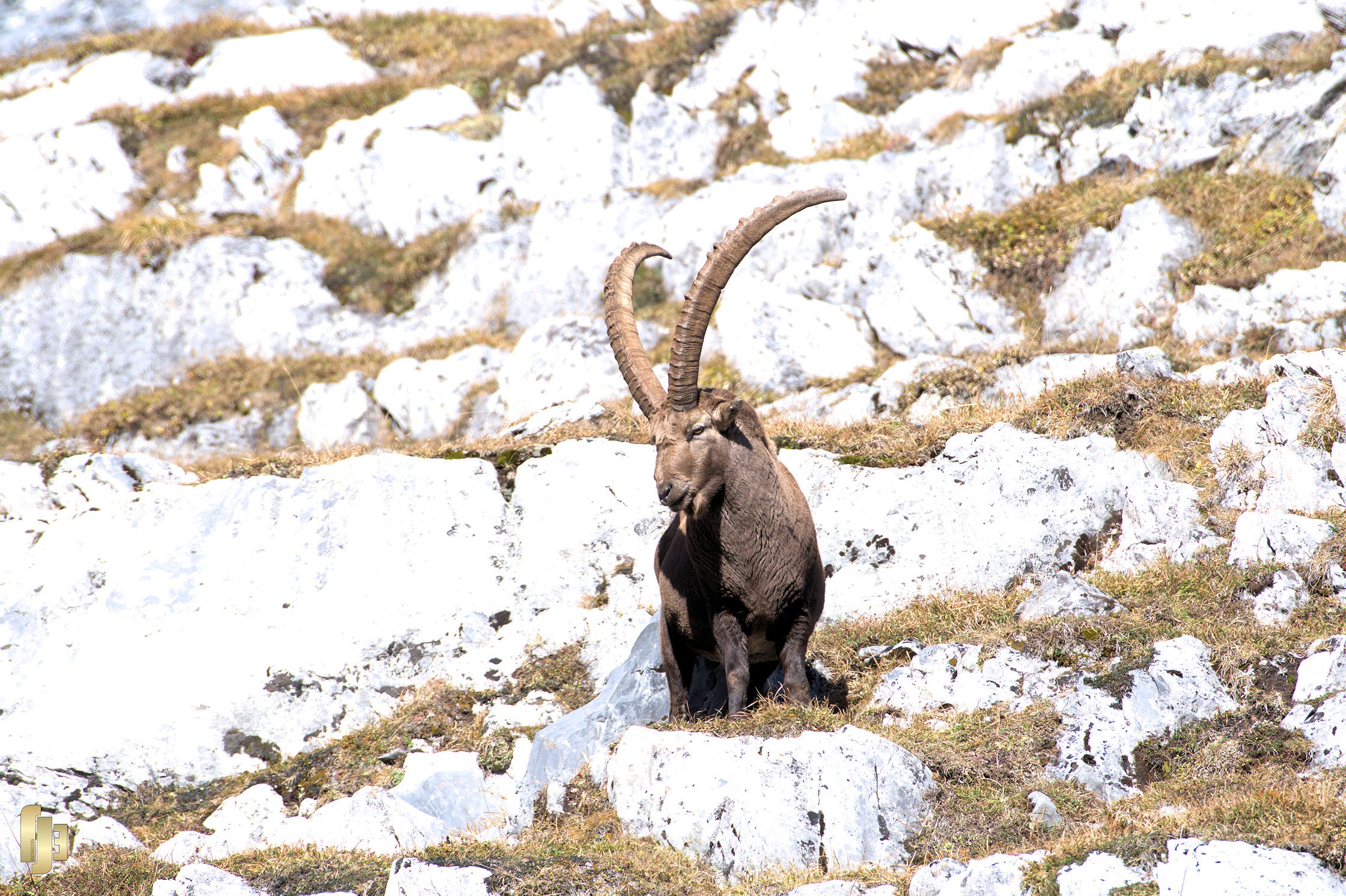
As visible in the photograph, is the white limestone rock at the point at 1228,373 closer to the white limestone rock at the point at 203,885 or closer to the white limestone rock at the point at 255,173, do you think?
the white limestone rock at the point at 203,885

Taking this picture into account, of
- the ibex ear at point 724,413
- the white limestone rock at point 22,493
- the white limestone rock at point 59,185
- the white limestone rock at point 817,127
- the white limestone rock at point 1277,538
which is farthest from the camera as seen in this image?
the white limestone rock at point 59,185

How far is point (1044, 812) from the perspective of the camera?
7.24 m

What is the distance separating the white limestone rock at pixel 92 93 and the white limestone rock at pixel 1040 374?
30.5m

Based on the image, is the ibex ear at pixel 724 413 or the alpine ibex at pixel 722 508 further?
the ibex ear at pixel 724 413

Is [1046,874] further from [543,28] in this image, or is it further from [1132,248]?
[543,28]

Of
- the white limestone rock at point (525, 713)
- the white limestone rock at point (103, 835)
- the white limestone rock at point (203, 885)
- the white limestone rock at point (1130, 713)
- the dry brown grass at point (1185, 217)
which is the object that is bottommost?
the white limestone rock at point (103, 835)

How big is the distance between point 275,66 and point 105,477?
960 inches

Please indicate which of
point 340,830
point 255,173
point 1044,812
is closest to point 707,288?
point 1044,812

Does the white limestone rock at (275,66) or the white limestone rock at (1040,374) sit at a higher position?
the white limestone rock at (275,66)

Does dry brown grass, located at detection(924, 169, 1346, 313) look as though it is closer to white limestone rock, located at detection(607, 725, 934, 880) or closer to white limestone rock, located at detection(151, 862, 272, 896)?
white limestone rock, located at detection(607, 725, 934, 880)

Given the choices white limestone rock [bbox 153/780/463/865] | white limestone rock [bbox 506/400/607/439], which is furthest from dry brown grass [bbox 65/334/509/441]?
white limestone rock [bbox 153/780/463/865]

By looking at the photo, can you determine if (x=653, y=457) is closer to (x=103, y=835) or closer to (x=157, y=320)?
(x=103, y=835)

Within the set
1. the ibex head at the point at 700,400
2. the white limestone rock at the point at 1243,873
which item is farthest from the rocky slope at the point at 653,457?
the ibex head at the point at 700,400

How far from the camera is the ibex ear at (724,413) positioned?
8594mm
